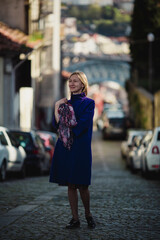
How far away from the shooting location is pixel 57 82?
54625 millimetres

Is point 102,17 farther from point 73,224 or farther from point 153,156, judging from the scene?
point 73,224

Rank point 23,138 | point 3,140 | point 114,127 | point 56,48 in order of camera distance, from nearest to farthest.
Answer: point 3,140, point 23,138, point 56,48, point 114,127

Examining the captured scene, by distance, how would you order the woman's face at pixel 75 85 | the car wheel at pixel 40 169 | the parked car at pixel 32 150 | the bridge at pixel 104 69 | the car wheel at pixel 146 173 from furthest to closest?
the bridge at pixel 104 69, the car wheel at pixel 40 169, the parked car at pixel 32 150, the car wheel at pixel 146 173, the woman's face at pixel 75 85

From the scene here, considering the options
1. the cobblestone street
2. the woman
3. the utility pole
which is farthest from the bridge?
the woman

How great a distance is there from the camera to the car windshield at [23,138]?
19.3m

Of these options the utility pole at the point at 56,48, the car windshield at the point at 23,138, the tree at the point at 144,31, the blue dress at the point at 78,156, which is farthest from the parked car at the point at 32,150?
the tree at the point at 144,31

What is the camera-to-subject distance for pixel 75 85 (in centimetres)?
717

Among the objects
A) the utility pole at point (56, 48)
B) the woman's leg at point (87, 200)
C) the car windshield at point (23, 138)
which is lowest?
the woman's leg at point (87, 200)

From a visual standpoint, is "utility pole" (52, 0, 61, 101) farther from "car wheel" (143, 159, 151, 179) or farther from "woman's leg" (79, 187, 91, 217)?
"woman's leg" (79, 187, 91, 217)

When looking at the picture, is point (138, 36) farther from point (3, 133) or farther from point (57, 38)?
point (3, 133)

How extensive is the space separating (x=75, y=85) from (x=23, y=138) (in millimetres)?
12438

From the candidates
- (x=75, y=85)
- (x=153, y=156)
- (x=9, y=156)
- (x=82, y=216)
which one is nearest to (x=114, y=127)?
(x=153, y=156)

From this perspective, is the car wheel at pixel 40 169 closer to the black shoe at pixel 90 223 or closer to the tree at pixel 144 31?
the black shoe at pixel 90 223

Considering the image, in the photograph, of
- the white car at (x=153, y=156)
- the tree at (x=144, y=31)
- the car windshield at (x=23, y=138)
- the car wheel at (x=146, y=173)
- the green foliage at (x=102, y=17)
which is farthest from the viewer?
the green foliage at (x=102, y=17)
